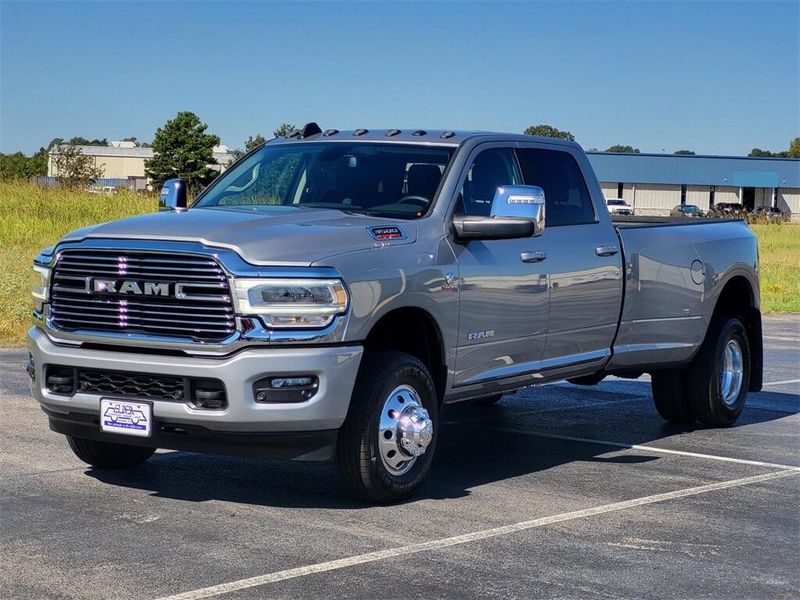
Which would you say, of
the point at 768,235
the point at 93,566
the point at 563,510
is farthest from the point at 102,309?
the point at 768,235

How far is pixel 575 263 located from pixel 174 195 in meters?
2.62

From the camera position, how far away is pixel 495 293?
7953mm

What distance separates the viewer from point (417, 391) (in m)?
7.36

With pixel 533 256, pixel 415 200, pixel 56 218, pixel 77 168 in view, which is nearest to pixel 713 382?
pixel 533 256

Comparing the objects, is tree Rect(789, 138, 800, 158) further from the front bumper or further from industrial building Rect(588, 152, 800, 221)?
the front bumper

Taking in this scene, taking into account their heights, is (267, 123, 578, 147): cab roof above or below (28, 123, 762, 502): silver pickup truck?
above

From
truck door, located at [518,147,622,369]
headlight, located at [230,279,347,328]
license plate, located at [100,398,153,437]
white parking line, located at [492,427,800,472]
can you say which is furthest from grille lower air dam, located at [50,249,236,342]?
white parking line, located at [492,427,800,472]

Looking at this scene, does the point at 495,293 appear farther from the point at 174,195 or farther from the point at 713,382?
the point at 713,382

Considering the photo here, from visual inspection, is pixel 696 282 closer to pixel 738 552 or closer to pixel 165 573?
pixel 738 552

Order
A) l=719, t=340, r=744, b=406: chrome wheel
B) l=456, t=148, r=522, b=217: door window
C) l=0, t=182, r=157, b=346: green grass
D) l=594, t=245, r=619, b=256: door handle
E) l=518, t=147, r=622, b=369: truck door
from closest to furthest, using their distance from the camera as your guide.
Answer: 1. l=456, t=148, r=522, b=217: door window
2. l=518, t=147, r=622, b=369: truck door
3. l=594, t=245, r=619, b=256: door handle
4. l=719, t=340, r=744, b=406: chrome wheel
5. l=0, t=182, r=157, b=346: green grass

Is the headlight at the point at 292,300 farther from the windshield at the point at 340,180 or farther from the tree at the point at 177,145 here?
the tree at the point at 177,145

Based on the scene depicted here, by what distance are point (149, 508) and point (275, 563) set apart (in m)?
1.32

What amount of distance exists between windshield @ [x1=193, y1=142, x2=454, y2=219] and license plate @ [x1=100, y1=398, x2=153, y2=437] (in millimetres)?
1631

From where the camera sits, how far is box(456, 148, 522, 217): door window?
8.13 metres
